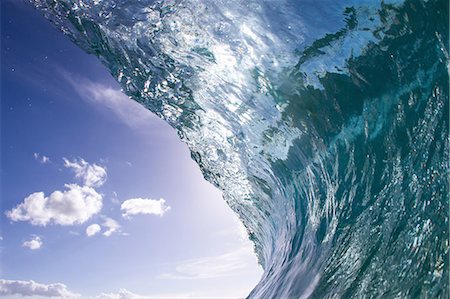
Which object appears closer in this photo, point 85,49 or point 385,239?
point 385,239

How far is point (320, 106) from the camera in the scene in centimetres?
450

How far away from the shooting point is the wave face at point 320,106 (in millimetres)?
2908

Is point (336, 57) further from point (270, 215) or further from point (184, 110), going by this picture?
point (270, 215)

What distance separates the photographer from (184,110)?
6.20 meters

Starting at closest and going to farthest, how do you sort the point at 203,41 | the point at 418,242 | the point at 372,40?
the point at 418,242 < the point at 372,40 < the point at 203,41

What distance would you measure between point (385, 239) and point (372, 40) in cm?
221

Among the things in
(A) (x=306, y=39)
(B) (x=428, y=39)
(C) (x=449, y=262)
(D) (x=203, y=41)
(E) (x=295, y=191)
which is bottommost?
(C) (x=449, y=262)

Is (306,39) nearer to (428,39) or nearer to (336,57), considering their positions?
(336,57)

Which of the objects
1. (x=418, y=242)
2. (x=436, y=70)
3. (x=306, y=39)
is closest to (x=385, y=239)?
(x=418, y=242)

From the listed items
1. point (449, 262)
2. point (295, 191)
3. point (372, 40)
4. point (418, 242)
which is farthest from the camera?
point (295, 191)

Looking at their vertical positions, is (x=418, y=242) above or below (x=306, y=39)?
below

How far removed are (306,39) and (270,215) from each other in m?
4.50

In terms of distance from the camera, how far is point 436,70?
10.6 feet

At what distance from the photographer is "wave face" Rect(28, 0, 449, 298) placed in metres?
→ 2.91
